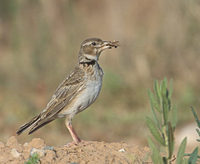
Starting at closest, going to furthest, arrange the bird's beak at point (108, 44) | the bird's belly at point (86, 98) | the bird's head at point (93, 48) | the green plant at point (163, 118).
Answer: the green plant at point (163, 118) < the bird's belly at point (86, 98) < the bird's beak at point (108, 44) < the bird's head at point (93, 48)

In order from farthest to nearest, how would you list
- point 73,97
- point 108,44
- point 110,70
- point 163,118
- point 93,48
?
point 110,70 < point 93,48 < point 108,44 < point 73,97 < point 163,118

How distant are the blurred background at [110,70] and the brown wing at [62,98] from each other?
7.73ft

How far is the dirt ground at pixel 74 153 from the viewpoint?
432 centimetres

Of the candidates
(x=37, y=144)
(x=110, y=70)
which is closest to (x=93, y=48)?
(x=37, y=144)

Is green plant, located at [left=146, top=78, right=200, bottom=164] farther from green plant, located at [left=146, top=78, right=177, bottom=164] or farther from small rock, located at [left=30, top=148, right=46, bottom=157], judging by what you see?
small rock, located at [left=30, top=148, right=46, bottom=157]

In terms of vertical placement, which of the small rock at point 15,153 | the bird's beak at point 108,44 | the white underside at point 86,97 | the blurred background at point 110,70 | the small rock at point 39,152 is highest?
the blurred background at point 110,70

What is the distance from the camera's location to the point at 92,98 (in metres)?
6.02

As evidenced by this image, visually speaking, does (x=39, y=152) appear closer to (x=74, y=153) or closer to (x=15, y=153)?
(x=15, y=153)

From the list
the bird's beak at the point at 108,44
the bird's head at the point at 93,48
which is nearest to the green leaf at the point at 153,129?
the bird's beak at the point at 108,44

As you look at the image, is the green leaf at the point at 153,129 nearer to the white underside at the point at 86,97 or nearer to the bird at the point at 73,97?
the bird at the point at 73,97

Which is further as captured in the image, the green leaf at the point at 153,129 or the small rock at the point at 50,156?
the small rock at the point at 50,156

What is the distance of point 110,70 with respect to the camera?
1106 cm

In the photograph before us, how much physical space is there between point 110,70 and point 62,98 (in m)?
4.85

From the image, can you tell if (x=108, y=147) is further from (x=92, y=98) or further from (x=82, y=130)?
(x=82, y=130)
